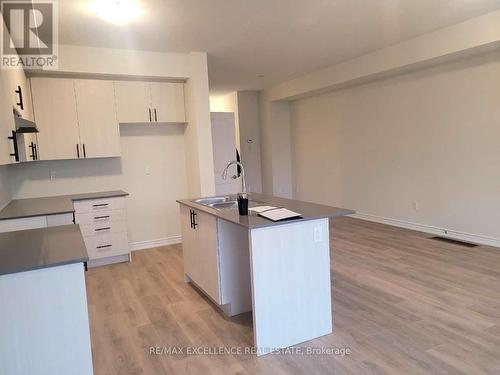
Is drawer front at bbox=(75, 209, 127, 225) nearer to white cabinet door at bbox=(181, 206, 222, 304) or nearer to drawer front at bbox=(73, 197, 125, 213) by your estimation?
drawer front at bbox=(73, 197, 125, 213)

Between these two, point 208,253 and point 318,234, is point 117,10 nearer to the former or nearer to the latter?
point 208,253

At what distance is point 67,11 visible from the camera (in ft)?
10.4

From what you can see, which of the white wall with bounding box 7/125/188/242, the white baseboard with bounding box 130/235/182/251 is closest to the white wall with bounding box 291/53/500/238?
the white wall with bounding box 7/125/188/242

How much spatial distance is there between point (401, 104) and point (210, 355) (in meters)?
4.60

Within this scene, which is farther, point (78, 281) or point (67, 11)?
point (67, 11)

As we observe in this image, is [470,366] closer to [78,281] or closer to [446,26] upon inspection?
[78,281]

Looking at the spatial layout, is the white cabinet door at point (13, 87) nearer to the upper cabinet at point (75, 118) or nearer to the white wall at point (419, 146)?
the upper cabinet at point (75, 118)

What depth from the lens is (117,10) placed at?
3.20 m

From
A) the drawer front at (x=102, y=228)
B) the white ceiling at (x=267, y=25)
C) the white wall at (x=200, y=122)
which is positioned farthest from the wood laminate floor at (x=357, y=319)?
the white ceiling at (x=267, y=25)

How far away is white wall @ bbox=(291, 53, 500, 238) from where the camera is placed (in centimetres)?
437

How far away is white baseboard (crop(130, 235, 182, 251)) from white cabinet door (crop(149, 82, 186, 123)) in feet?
5.69

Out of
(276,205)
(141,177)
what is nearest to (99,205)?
(141,177)

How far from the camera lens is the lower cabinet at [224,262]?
286cm

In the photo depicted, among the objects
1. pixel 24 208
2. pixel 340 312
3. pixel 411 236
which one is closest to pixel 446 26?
pixel 411 236
